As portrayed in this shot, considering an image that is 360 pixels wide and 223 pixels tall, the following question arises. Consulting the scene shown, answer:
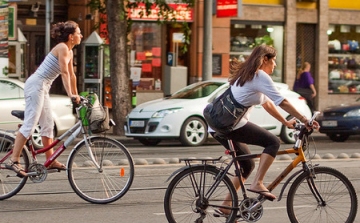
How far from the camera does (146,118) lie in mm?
19672

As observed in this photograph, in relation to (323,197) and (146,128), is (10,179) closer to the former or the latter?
(323,197)

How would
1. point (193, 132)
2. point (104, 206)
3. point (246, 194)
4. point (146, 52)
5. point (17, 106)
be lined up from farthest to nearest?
point (146, 52) < point (193, 132) < point (17, 106) < point (104, 206) < point (246, 194)

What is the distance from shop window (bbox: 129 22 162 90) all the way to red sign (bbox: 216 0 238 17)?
2.56 meters

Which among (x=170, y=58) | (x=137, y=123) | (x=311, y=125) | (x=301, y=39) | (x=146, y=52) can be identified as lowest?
(x=137, y=123)

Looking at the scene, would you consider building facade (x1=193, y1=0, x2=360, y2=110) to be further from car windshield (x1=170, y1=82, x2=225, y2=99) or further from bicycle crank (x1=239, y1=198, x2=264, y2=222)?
bicycle crank (x1=239, y1=198, x2=264, y2=222)

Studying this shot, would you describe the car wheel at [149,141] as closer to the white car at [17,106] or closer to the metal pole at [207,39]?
the white car at [17,106]

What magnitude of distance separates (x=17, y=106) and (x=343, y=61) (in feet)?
49.6

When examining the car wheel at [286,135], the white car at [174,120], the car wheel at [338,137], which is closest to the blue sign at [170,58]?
the car wheel at [338,137]

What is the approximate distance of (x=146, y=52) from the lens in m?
28.9

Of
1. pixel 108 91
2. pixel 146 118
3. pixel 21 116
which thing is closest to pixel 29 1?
pixel 108 91

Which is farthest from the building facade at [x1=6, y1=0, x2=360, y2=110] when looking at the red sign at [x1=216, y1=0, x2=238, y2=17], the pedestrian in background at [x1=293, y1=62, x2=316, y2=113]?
the pedestrian in background at [x1=293, y1=62, x2=316, y2=113]

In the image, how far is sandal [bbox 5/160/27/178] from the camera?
404 inches

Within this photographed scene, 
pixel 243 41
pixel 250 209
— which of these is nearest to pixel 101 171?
pixel 250 209

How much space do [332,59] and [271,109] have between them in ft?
76.8
